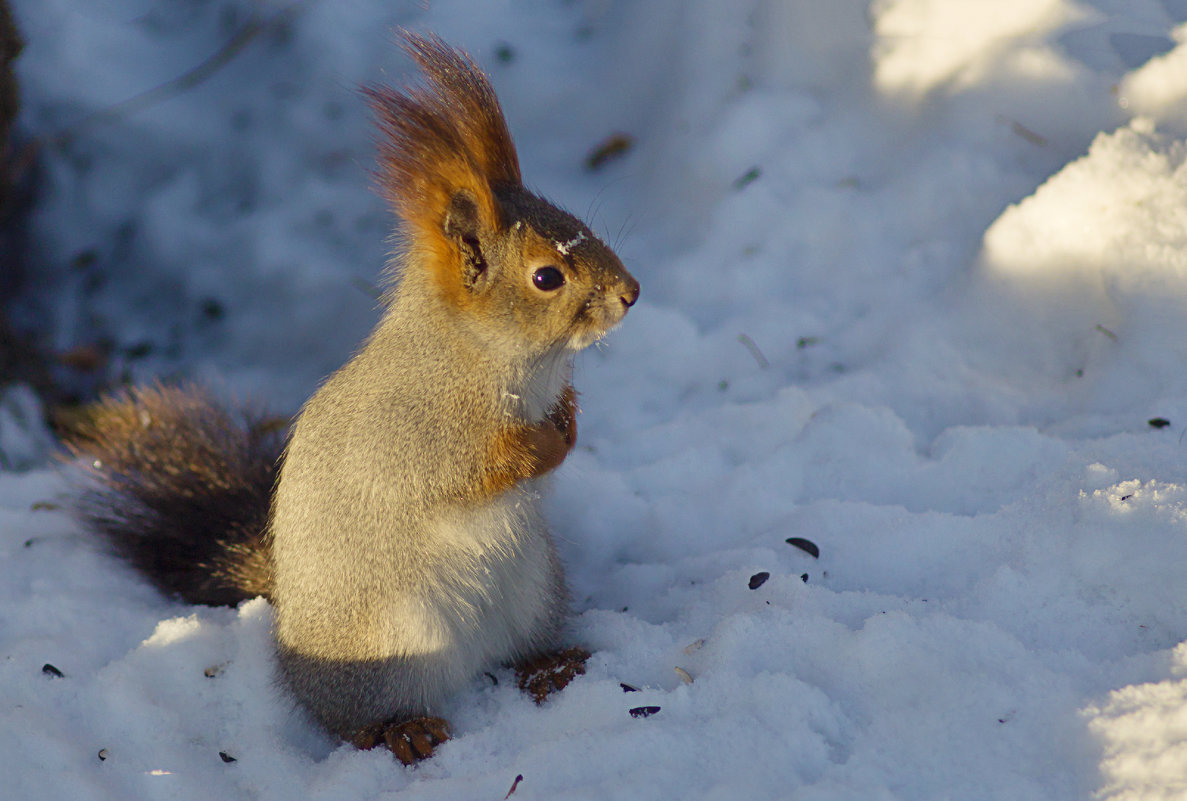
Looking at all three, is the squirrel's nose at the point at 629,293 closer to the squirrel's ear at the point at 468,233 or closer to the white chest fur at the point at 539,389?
the white chest fur at the point at 539,389

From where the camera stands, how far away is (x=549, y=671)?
187cm

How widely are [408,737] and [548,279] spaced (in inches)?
36.8

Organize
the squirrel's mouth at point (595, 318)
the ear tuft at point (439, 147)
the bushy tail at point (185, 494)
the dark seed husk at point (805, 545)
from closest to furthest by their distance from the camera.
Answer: the ear tuft at point (439, 147), the squirrel's mouth at point (595, 318), the dark seed husk at point (805, 545), the bushy tail at point (185, 494)

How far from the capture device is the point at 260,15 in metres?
3.67

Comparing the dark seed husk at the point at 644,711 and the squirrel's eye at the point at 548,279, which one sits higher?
the squirrel's eye at the point at 548,279

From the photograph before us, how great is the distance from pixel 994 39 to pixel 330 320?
245 cm

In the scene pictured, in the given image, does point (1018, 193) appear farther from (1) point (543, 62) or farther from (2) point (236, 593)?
(2) point (236, 593)

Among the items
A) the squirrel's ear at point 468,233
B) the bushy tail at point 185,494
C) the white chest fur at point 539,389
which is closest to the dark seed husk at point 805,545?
the white chest fur at point 539,389

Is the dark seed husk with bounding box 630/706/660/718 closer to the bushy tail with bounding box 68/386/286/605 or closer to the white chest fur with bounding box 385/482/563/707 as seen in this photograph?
the white chest fur with bounding box 385/482/563/707

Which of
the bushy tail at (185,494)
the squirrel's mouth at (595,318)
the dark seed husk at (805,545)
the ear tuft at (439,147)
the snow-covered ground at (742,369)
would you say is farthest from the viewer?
the bushy tail at (185,494)

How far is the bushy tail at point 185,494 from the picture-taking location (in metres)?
2.15

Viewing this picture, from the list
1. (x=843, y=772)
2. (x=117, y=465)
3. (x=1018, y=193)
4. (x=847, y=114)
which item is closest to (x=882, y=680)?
(x=843, y=772)

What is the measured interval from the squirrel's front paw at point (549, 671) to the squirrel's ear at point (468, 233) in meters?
0.80

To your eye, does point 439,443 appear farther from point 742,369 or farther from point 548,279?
point 742,369
